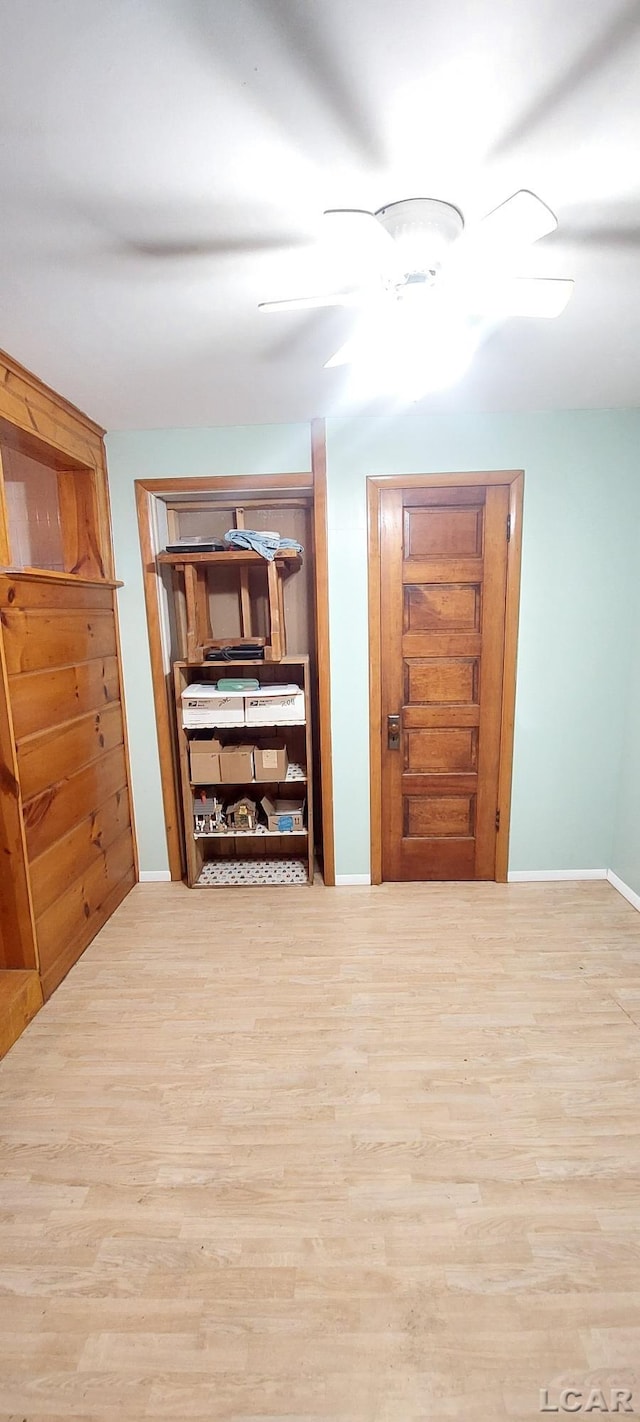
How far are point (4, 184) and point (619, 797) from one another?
3235 millimetres

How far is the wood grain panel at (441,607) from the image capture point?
8.91 ft

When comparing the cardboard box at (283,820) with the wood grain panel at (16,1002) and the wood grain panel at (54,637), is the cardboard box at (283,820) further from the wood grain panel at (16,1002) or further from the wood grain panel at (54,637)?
the wood grain panel at (16,1002)

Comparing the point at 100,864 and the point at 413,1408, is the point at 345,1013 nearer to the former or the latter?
the point at 413,1408

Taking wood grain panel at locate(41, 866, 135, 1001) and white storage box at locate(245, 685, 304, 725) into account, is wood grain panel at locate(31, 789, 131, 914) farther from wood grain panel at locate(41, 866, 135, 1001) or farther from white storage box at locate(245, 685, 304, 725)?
white storage box at locate(245, 685, 304, 725)

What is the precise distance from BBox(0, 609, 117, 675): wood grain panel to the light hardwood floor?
1.32 m

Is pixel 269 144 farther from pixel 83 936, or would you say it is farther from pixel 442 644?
pixel 83 936

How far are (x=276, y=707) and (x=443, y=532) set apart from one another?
3.94 ft

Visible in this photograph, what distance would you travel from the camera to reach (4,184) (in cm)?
112

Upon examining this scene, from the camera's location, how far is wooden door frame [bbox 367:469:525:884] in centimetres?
261

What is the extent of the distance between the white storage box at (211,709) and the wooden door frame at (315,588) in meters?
0.24

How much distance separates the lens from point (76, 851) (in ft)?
7.80

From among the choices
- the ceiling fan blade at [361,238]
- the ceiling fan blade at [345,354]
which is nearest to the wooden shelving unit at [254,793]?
the ceiling fan blade at [345,354]

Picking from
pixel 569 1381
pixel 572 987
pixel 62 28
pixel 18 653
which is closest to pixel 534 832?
pixel 572 987

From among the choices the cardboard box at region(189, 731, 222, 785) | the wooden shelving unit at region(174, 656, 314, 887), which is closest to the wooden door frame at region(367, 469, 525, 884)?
the wooden shelving unit at region(174, 656, 314, 887)
